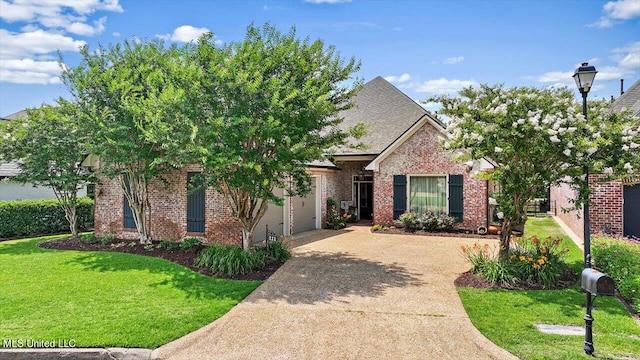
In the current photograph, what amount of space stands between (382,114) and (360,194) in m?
4.29

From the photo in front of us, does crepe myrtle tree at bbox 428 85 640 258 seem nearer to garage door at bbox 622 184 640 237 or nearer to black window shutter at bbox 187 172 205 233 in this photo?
garage door at bbox 622 184 640 237

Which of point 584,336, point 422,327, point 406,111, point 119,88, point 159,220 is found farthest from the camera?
point 406,111

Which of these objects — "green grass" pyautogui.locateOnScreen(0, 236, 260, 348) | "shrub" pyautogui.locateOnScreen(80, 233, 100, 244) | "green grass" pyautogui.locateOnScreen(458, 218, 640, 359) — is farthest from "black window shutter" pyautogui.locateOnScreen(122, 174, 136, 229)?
"green grass" pyautogui.locateOnScreen(458, 218, 640, 359)

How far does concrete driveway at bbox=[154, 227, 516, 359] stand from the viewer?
4977 millimetres

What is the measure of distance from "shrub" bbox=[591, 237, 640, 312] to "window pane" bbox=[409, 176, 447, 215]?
5915 millimetres

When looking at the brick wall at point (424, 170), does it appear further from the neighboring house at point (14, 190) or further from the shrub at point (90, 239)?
the neighboring house at point (14, 190)

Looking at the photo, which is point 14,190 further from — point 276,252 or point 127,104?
point 276,252

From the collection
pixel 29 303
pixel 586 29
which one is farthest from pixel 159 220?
pixel 586 29

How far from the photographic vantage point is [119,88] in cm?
1055

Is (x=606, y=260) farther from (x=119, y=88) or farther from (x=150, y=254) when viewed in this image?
(x=119, y=88)

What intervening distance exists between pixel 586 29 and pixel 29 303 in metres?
14.0

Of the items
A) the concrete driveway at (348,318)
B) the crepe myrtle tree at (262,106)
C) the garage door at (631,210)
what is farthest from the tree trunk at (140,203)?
the garage door at (631,210)

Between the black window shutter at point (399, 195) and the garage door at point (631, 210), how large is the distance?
6.86 m

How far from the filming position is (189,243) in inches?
431
